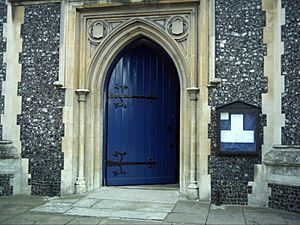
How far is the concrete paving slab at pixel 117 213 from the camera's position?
4.88 m

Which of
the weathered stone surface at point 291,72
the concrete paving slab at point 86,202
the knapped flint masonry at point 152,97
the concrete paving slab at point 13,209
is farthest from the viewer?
the knapped flint masonry at point 152,97

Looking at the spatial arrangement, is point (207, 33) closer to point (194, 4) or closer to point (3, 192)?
point (194, 4)

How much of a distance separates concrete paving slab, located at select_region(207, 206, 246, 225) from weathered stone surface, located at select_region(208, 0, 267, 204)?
0.30 m

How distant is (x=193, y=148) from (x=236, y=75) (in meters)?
1.44

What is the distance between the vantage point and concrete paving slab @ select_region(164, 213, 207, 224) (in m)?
4.67

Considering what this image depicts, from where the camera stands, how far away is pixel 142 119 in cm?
692

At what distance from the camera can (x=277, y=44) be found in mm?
5590

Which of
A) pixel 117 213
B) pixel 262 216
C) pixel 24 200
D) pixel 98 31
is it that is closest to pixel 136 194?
pixel 117 213

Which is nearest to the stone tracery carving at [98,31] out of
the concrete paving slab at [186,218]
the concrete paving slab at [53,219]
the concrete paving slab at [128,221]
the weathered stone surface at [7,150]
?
the weathered stone surface at [7,150]

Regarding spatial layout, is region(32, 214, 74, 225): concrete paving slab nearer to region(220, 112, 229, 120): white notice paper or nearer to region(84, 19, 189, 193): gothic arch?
region(84, 19, 189, 193): gothic arch

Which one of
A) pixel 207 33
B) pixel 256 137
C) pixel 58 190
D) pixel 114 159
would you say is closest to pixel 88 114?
pixel 114 159

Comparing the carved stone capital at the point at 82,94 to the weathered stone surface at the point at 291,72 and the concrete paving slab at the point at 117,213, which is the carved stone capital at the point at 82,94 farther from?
the weathered stone surface at the point at 291,72

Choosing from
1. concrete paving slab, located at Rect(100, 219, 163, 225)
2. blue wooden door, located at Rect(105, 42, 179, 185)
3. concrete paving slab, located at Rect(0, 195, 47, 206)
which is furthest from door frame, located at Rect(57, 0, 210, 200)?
concrete paving slab, located at Rect(100, 219, 163, 225)

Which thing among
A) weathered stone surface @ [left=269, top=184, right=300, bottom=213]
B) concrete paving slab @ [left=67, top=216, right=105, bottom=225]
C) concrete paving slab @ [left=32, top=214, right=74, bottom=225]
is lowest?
concrete paving slab @ [left=32, top=214, right=74, bottom=225]
